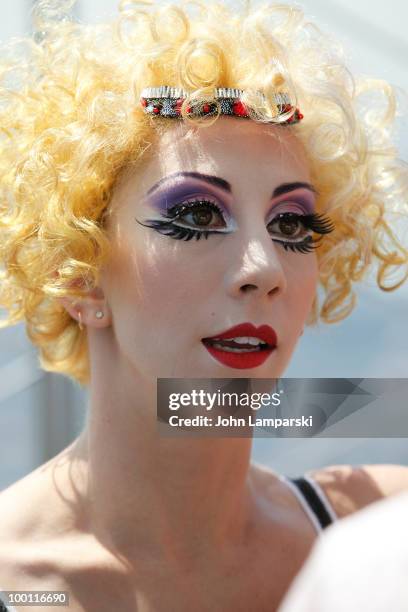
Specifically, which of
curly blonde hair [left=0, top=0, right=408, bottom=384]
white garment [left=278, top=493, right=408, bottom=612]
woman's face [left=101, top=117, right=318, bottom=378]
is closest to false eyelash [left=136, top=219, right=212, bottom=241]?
woman's face [left=101, top=117, right=318, bottom=378]

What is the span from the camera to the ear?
4.70ft

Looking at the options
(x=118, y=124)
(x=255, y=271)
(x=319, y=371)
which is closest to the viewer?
(x=255, y=271)

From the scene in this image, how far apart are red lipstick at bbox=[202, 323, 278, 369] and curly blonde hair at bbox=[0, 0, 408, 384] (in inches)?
10.2

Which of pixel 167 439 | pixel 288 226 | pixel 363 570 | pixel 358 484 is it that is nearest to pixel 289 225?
pixel 288 226

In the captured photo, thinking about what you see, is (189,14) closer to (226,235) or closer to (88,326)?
(226,235)

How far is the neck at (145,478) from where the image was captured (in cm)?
143

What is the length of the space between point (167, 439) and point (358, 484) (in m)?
0.58

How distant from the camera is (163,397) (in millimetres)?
1367

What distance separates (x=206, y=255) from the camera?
4.36 ft

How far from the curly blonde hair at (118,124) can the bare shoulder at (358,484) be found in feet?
1.58

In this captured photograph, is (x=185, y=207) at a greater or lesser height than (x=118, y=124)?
lesser

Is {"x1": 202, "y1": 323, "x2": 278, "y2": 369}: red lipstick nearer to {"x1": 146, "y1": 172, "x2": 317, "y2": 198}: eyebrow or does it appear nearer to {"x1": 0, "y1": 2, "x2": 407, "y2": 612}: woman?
{"x1": 0, "y1": 2, "x2": 407, "y2": 612}: woman

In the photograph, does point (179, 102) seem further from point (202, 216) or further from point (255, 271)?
point (255, 271)

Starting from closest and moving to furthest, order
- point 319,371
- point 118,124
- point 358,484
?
point 118,124
point 358,484
point 319,371
